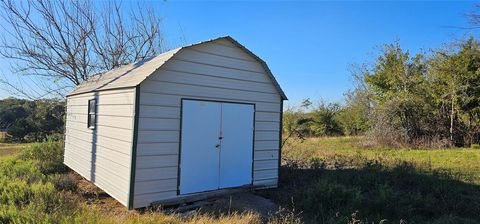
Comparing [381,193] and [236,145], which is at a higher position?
[236,145]

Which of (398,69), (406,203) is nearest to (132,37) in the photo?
(406,203)

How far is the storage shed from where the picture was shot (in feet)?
23.2

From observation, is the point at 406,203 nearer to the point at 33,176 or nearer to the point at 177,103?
the point at 177,103

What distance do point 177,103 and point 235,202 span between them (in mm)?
2392

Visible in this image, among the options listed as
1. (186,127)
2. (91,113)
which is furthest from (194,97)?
(91,113)

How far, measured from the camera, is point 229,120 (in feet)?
27.5

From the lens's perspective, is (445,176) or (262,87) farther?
(445,176)

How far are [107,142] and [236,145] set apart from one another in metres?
2.90

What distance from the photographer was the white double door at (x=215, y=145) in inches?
302

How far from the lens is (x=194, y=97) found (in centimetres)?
776

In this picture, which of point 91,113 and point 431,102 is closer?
point 91,113

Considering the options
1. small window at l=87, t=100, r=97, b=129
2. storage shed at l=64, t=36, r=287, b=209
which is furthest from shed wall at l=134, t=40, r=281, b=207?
small window at l=87, t=100, r=97, b=129

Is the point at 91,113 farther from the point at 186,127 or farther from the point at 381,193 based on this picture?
the point at 381,193

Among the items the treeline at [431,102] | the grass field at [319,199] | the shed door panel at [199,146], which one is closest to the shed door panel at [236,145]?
the shed door panel at [199,146]
